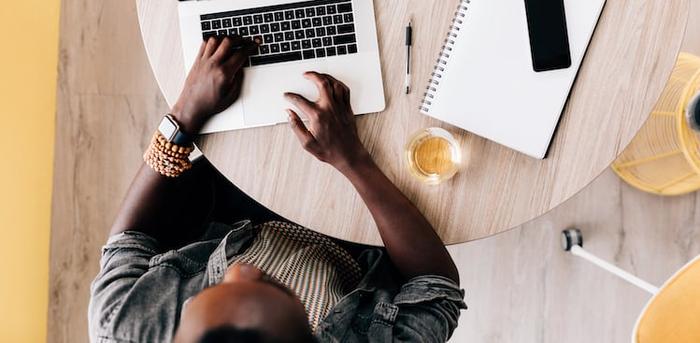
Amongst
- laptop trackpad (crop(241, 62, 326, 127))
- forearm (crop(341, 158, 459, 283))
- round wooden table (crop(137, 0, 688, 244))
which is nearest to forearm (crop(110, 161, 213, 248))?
round wooden table (crop(137, 0, 688, 244))

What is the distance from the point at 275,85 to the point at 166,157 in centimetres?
24

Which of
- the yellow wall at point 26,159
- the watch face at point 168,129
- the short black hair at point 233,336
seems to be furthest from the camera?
the yellow wall at point 26,159

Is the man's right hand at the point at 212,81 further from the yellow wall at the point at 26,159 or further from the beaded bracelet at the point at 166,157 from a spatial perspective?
the yellow wall at the point at 26,159

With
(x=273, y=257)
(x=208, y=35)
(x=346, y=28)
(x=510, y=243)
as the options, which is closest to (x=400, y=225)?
(x=273, y=257)

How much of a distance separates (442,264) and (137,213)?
23.1 inches

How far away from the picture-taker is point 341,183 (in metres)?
1.08

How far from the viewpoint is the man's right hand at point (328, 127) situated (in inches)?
41.0

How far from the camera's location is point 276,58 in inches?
41.9

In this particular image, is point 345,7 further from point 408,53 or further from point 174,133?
point 174,133

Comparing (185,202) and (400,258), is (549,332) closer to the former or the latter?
(400,258)

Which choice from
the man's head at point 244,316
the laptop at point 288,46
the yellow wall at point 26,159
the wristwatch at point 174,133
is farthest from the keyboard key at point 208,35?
the yellow wall at point 26,159

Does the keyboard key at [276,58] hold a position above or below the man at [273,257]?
above

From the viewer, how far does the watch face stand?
3.50 ft

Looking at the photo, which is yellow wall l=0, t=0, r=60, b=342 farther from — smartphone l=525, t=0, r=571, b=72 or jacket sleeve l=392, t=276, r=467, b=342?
smartphone l=525, t=0, r=571, b=72
